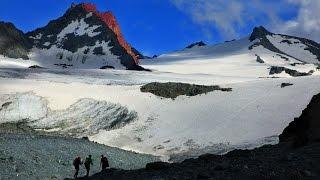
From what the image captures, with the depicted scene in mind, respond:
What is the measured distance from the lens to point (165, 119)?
72188 mm

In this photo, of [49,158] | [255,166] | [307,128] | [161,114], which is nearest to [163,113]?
[161,114]

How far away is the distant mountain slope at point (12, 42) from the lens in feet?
590

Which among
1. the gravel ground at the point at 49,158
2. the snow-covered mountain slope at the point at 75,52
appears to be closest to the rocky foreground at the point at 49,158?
the gravel ground at the point at 49,158

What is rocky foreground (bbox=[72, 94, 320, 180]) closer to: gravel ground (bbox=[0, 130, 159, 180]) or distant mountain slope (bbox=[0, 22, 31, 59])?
gravel ground (bbox=[0, 130, 159, 180])

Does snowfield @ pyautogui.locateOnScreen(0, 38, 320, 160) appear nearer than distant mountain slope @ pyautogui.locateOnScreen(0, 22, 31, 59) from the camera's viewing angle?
Yes

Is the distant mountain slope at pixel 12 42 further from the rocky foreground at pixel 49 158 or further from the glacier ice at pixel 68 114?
the rocky foreground at pixel 49 158

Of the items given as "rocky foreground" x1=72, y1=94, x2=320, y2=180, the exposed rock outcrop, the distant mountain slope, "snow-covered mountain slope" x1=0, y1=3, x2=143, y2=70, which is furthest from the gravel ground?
the distant mountain slope

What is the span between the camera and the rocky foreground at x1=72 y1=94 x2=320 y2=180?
2412cm

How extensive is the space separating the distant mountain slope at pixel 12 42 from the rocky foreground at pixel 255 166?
154431mm

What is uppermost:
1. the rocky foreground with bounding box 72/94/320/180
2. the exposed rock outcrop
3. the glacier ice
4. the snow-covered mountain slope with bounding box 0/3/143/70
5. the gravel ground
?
the snow-covered mountain slope with bounding box 0/3/143/70

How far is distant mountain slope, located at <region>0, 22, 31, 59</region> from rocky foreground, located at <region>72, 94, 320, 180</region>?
507ft

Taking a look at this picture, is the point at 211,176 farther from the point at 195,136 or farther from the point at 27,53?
the point at 27,53

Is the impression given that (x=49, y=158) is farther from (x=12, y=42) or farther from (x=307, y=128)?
(x=12, y=42)

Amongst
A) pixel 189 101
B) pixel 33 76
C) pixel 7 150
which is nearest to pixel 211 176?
pixel 7 150
